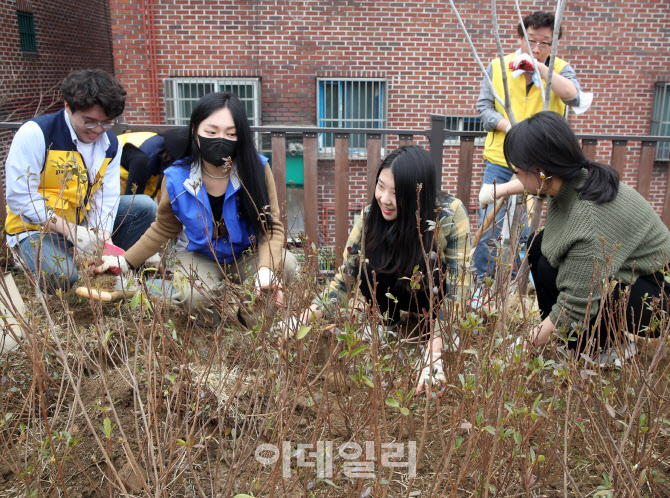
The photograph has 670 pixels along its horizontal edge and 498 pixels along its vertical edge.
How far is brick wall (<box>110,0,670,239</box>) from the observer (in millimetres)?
8695

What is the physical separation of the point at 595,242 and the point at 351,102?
7221mm

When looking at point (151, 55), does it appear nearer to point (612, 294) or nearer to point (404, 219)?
point (404, 219)

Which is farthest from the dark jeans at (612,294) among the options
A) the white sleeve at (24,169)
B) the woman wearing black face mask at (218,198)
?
the white sleeve at (24,169)

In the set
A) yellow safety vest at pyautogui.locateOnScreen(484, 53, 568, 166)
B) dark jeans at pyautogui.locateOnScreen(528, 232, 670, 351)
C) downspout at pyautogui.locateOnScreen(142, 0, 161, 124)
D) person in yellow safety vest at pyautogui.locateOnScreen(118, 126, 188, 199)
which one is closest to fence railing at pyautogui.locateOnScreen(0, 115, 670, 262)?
yellow safety vest at pyautogui.locateOnScreen(484, 53, 568, 166)

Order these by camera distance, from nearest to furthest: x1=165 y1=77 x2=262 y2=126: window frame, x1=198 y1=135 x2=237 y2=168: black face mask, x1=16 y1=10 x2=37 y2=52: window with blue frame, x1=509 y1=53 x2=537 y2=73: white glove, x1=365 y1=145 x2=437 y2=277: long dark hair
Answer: x1=365 y1=145 x2=437 y2=277: long dark hair → x1=198 y1=135 x2=237 y2=168: black face mask → x1=509 y1=53 x2=537 y2=73: white glove → x1=165 y1=77 x2=262 y2=126: window frame → x1=16 y1=10 x2=37 y2=52: window with blue frame

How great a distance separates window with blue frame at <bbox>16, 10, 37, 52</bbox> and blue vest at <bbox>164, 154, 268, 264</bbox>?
8.82 m

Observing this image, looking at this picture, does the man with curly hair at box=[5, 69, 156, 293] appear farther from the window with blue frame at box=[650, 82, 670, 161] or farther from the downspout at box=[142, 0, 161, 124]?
the window with blue frame at box=[650, 82, 670, 161]

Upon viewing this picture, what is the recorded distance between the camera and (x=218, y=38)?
874cm

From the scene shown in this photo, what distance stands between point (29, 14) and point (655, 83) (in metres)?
10.3

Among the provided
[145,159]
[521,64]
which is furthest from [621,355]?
[145,159]

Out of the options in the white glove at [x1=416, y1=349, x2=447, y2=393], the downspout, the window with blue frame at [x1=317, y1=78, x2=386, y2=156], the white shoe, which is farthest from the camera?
the window with blue frame at [x1=317, y1=78, x2=386, y2=156]

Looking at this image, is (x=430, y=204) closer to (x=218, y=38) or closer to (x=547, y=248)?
(x=547, y=248)

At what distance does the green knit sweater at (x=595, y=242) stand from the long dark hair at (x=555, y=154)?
4cm

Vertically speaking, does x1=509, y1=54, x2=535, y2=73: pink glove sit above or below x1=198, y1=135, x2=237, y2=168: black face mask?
above
